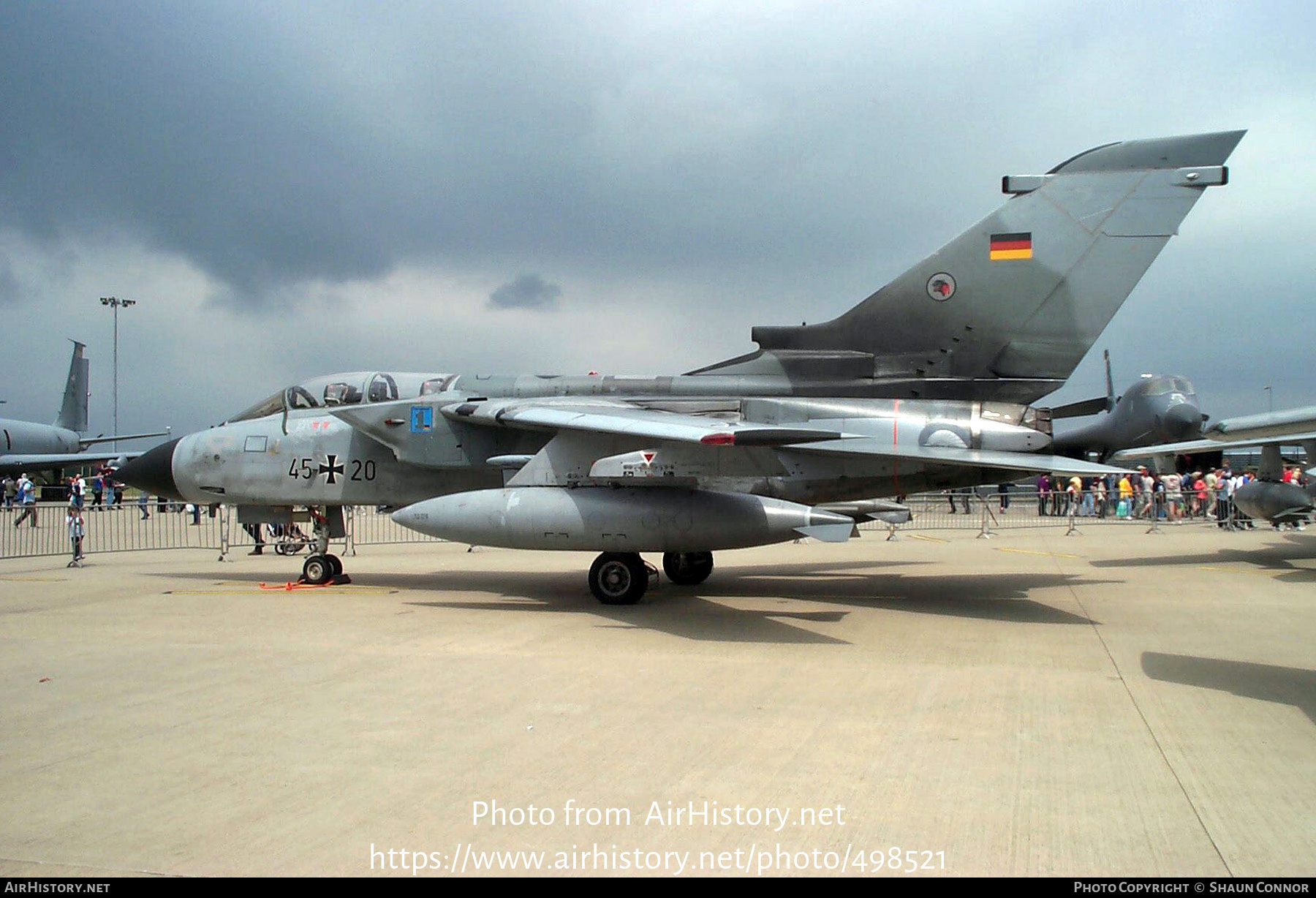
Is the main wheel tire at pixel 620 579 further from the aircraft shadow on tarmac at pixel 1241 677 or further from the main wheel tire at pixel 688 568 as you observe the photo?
the aircraft shadow on tarmac at pixel 1241 677

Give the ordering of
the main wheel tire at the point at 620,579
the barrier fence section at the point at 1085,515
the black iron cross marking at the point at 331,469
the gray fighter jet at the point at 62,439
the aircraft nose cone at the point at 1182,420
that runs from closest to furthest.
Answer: the main wheel tire at the point at 620,579 < the black iron cross marking at the point at 331,469 < the barrier fence section at the point at 1085,515 < the aircraft nose cone at the point at 1182,420 < the gray fighter jet at the point at 62,439

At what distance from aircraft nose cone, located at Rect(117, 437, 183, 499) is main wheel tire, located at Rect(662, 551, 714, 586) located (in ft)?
22.2

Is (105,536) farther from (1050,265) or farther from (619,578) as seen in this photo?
(1050,265)

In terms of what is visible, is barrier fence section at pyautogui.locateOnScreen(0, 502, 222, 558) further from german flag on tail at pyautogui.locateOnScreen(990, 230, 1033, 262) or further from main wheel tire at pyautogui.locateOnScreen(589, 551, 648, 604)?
german flag on tail at pyautogui.locateOnScreen(990, 230, 1033, 262)

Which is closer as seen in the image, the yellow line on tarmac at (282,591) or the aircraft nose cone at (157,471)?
the yellow line on tarmac at (282,591)

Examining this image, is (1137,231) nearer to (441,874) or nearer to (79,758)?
(441,874)

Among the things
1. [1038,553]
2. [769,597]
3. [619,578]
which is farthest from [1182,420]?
[619,578]

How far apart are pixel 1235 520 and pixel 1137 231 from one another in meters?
15.3

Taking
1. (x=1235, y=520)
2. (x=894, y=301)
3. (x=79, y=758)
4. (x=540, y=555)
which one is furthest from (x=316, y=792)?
(x=1235, y=520)

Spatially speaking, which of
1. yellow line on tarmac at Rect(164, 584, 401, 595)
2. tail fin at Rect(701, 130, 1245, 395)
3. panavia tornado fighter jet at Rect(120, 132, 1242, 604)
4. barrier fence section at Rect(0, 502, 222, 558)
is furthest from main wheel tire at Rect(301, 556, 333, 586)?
tail fin at Rect(701, 130, 1245, 395)

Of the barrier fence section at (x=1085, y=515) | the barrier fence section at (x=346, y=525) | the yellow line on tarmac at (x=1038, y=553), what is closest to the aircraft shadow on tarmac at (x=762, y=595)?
the yellow line on tarmac at (x=1038, y=553)

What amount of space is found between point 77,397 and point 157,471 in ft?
138

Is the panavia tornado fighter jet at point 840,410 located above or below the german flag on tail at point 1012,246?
below

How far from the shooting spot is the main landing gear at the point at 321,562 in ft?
38.2
